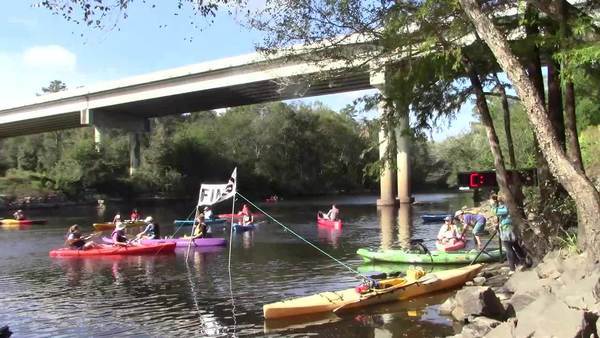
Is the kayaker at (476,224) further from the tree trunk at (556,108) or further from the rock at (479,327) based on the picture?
the rock at (479,327)

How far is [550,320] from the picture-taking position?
7.71 meters

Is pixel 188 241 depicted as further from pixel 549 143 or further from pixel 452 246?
pixel 549 143

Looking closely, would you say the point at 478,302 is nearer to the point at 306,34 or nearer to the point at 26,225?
the point at 306,34

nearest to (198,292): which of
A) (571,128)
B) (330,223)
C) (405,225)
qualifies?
(571,128)

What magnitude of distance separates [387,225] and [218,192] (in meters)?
16.7

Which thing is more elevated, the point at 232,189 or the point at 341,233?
the point at 232,189

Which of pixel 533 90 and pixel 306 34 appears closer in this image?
pixel 533 90

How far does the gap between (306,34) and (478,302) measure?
677 cm

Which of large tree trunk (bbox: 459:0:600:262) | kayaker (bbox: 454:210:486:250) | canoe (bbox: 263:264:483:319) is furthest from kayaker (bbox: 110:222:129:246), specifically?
large tree trunk (bbox: 459:0:600:262)

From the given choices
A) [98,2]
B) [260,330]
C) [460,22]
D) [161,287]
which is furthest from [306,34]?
[161,287]

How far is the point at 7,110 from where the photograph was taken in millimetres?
63094

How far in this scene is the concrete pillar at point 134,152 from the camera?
70.4m

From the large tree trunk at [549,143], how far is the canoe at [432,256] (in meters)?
7.62

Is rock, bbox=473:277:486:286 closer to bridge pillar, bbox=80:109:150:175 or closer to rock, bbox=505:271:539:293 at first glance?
→ rock, bbox=505:271:539:293
